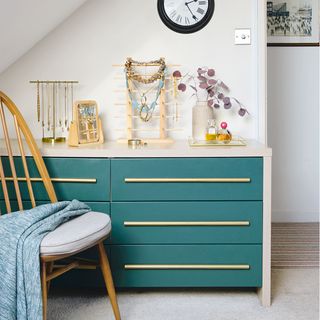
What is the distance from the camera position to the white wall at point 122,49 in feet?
10.2

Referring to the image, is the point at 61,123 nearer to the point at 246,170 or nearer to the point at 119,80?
the point at 119,80

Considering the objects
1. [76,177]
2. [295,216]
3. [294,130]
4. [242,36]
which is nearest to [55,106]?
[76,177]

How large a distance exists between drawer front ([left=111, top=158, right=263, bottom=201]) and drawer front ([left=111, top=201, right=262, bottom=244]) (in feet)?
0.12

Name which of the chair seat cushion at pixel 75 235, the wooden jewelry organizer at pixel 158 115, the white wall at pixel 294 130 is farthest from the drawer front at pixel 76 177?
the white wall at pixel 294 130

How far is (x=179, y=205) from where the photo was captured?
2.64m

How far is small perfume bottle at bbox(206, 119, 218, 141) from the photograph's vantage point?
2.84 meters

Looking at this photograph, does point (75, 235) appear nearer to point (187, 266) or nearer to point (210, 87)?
point (187, 266)

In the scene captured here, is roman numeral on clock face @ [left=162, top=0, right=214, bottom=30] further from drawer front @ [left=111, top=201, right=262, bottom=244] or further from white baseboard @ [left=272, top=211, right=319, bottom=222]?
white baseboard @ [left=272, top=211, right=319, bottom=222]

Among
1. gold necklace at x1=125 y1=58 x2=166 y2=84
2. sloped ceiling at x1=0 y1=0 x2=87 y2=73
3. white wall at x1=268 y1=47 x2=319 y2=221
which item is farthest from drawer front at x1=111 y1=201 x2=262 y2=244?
white wall at x1=268 y1=47 x2=319 y2=221

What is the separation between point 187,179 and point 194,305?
1.91 ft

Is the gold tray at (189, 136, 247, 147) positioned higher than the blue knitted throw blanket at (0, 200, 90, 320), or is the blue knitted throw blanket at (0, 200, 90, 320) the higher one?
the gold tray at (189, 136, 247, 147)

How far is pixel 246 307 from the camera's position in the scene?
2629 mm

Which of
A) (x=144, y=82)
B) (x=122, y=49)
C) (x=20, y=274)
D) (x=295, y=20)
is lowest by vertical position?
(x=20, y=274)

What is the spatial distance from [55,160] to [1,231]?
593 millimetres
